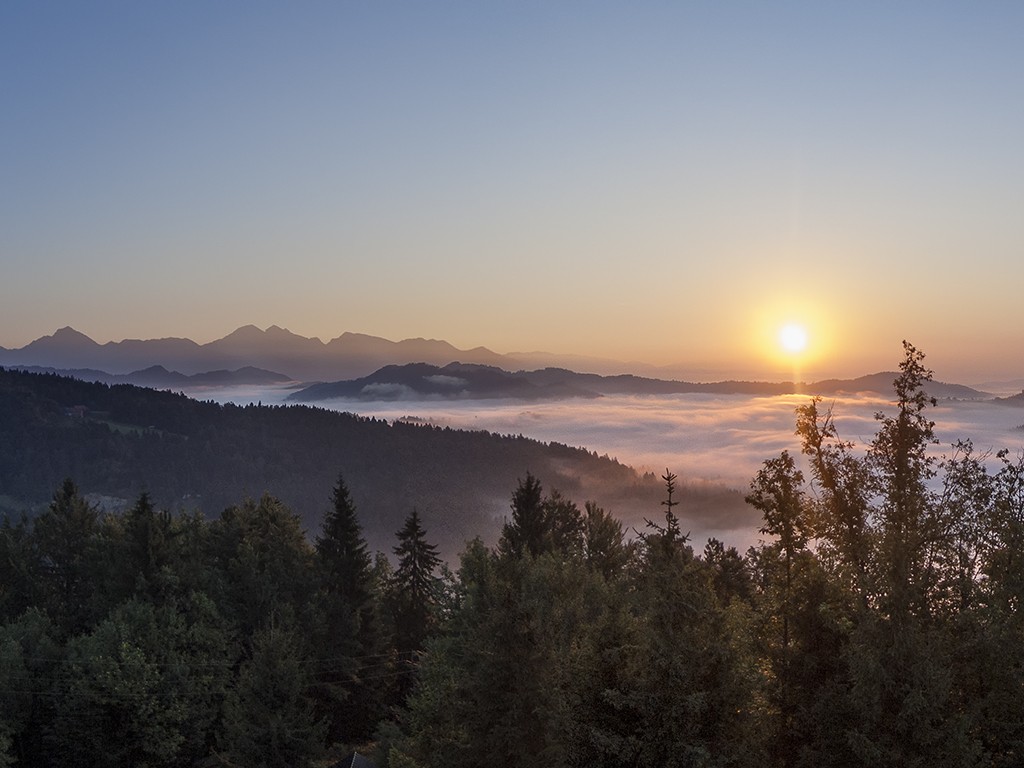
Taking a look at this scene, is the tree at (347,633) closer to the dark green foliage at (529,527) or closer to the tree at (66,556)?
the dark green foliage at (529,527)

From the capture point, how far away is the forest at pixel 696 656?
14.3m

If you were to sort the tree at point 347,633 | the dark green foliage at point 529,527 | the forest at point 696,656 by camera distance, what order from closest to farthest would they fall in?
the forest at point 696,656
the tree at point 347,633
the dark green foliage at point 529,527

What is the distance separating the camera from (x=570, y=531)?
6181 centimetres

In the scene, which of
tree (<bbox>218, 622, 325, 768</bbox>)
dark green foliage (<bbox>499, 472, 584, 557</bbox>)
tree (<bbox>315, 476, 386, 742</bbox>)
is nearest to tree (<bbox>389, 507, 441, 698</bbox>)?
Answer: tree (<bbox>315, 476, 386, 742</bbox>)

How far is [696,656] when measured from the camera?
1407 centimetres

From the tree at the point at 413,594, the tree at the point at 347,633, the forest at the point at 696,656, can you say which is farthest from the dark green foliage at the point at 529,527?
the tree at the point at 347,633

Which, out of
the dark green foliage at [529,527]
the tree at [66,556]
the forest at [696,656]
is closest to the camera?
the forest at [696,656]

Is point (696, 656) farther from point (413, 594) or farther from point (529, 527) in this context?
point (413, 594)

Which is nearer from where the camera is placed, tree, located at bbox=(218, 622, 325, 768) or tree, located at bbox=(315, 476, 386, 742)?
tree, located at bbox=(218, 622, 325, 768)

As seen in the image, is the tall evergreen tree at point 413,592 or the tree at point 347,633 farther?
the tall evergreen tree at point 413,592

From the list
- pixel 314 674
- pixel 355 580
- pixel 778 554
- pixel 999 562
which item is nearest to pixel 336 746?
pixel 314 674

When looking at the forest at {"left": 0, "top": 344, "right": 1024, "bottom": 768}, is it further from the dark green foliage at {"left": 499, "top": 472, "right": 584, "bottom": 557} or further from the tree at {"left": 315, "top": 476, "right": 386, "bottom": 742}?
the dark green foliage at {"left": 499, "top": 472, "right": 584, "bottom": 557}

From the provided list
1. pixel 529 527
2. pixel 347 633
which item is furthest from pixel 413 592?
pixel 529 527

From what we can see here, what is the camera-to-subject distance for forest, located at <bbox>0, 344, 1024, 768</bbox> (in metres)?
14.3
